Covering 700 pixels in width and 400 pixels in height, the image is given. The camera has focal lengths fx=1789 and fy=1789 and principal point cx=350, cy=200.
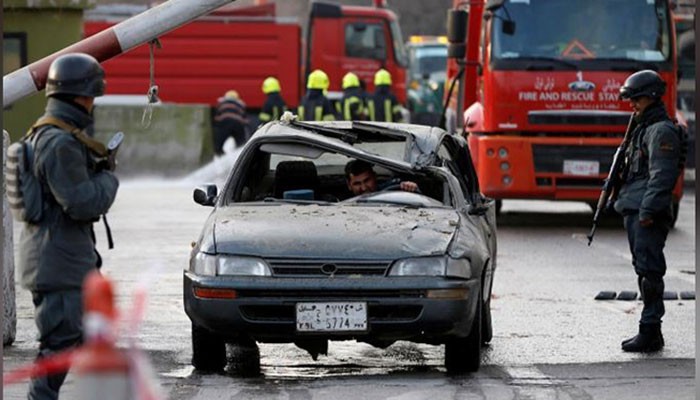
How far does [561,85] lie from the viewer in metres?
20.1

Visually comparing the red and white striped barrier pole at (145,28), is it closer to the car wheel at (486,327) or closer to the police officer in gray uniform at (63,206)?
the car wheel at (486,327)

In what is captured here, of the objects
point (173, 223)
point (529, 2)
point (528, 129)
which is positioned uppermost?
point (529, 2)

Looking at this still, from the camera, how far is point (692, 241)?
1970 cm

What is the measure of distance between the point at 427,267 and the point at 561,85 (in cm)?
1078

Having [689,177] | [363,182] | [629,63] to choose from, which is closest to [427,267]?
[363,182]

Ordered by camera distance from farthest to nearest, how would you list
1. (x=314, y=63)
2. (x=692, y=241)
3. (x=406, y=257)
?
(x=314, y=63), (x=692, y=241), (x=406, y=257)

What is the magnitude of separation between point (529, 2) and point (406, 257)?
1103 cm

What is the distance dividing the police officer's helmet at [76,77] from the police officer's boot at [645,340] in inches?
186

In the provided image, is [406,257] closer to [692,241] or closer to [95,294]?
[95,294]

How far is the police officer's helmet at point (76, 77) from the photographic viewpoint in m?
7.44

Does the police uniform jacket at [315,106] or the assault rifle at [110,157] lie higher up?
the assault rifle at [110,157]

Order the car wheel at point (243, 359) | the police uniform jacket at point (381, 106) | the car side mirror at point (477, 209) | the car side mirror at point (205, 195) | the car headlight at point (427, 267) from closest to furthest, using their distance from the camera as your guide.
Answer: the car headlight at point (427, 267) < the car wheel at point (243, 359) < the car side mirror at point (477, 209) < the car side mirror at point (205, 195) < the police uniform jacket at point (381, 106)

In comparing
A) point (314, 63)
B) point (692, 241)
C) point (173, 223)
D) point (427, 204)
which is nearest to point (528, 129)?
point (692, 241)

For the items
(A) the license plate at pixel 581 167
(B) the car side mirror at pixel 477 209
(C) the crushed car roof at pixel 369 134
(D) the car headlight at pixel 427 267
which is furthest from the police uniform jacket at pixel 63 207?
(A) the license plate at pixel 581 167
